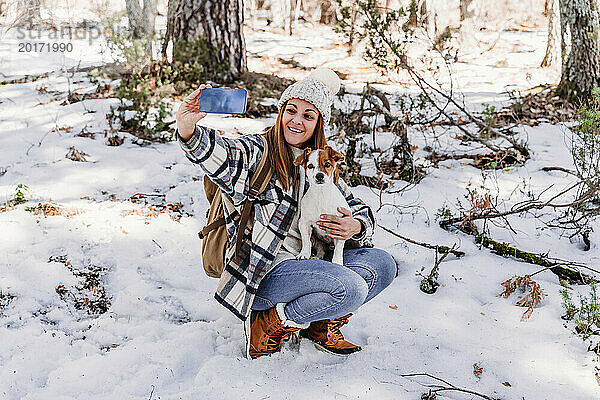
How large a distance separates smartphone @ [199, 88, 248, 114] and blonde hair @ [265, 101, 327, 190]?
0.31 meters

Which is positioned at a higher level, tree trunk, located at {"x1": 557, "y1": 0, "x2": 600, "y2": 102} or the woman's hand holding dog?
tree trunk, located at {"x1": 557, "y1": 0, "x2": 600, "y2": 102}

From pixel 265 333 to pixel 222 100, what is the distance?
116cm

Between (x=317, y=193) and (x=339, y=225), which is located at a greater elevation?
(x=317, y=193)

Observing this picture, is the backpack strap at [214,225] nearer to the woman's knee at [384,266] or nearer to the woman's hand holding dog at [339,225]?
the woman's hand holding dog at [339,225]

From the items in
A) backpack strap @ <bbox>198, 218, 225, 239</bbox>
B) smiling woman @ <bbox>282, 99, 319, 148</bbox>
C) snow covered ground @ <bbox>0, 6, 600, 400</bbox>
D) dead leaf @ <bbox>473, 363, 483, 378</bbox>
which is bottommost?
dead leaf @ <bbox>473, 363, 483, 378</bbox>

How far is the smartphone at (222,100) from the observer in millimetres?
2355

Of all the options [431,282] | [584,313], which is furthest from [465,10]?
[584,313]

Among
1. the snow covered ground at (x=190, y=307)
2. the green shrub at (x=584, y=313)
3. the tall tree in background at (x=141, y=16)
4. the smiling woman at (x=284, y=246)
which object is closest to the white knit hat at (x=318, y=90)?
the smiling woman at (x=284, y=246)

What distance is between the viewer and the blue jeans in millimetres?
2549

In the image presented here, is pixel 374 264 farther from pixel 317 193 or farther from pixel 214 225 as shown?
pixel 214 225

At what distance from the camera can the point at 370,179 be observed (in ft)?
16.6

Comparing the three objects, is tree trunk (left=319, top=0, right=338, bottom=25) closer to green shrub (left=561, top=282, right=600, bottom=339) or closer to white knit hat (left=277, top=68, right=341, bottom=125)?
white knit hat (left=277, top=68, right=341, bottom=125)

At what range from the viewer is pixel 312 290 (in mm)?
2564

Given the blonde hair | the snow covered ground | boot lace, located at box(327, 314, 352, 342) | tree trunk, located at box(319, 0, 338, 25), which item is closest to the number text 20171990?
the snow covered ground
